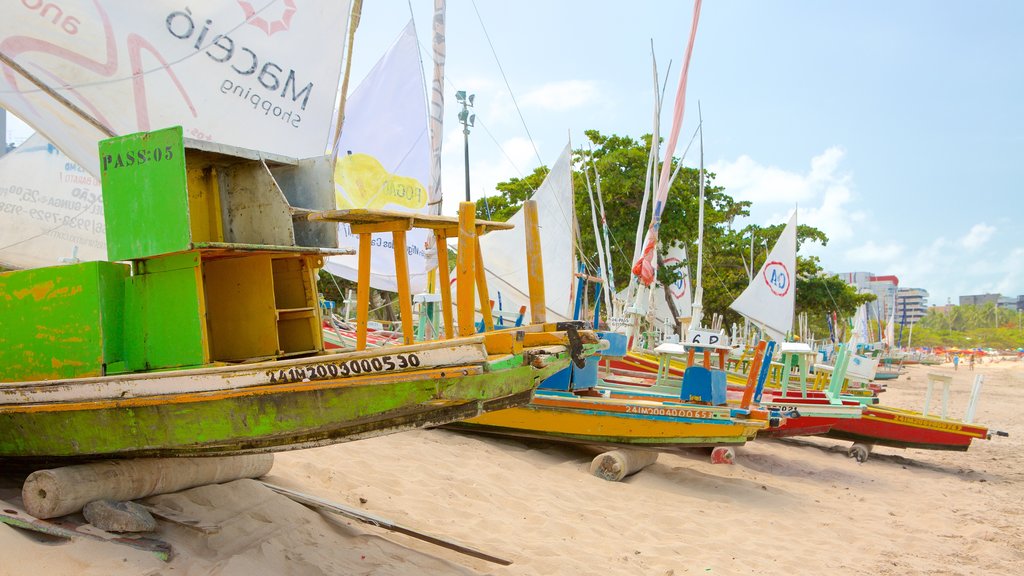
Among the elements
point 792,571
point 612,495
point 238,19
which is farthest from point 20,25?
point 792,571

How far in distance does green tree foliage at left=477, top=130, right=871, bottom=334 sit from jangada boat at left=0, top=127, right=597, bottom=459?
14.5 metres

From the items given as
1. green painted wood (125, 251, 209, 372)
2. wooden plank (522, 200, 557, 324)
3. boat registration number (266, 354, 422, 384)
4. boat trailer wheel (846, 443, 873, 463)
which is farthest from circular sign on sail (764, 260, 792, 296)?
green painted wood (125, 251, 209, 372)

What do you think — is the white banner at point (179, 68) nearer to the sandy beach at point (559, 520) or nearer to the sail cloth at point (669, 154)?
the sandy beach at point (559, 520)

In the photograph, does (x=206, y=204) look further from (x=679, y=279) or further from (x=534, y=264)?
(x=679, y=279)

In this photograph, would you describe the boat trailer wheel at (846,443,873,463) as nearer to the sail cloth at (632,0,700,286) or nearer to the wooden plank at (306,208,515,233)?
the sail cloth at (632,0,700,286)

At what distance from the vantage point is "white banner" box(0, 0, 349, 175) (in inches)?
261

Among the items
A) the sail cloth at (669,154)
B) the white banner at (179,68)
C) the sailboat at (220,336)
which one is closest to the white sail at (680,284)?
the sail cloth at (669,154)

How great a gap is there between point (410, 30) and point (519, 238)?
6888mm

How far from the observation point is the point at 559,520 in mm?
6828

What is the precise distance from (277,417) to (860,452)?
11086mm

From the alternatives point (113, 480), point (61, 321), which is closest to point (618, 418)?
point (113, 480)

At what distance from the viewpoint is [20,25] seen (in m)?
6.49

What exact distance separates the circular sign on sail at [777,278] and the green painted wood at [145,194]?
58.0 feet

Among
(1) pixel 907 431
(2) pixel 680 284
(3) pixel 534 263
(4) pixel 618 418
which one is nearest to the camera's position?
(3) pixel 534 263
